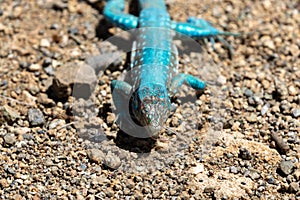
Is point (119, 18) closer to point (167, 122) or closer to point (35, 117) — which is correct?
point (167, 122)

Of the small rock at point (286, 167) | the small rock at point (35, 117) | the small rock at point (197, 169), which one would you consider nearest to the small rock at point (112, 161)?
the small rock at point (197, 169)

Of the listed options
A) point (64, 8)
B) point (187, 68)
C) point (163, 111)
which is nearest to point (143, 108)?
point (163, 111)

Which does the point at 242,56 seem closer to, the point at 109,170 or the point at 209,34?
the point at 209,34

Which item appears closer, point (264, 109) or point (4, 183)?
point (4, 183)

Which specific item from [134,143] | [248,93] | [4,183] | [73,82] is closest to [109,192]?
[134,143]

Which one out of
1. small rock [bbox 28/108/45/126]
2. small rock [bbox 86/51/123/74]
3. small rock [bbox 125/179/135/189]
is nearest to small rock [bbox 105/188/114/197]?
small rock [bbox 125/179/135/189]

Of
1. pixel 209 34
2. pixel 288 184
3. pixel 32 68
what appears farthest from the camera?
pixel 209 34

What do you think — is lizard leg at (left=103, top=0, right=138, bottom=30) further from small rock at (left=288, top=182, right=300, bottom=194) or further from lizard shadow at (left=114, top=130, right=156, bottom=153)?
small rock at (left=288, top=182, right=300, bottom=194)
